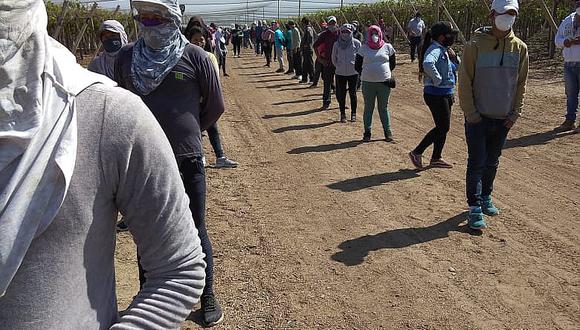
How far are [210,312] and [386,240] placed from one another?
6.37ft

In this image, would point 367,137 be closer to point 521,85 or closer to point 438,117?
point 438,117

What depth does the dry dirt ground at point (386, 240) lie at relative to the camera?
4.07 metres

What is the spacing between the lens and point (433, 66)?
6.84 meters

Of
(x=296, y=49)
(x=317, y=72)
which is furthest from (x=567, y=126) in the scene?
(x=296, y=49)

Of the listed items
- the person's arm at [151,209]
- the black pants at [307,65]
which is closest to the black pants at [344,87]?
the black pants at [307,65]

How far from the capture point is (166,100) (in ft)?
A: 11.5

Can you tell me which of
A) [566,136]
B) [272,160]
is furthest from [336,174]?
[566,136]

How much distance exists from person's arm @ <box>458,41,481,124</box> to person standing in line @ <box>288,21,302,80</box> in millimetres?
13210

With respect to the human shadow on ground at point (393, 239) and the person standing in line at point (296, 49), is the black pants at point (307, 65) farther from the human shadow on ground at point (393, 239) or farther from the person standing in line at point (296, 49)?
the human shadow on ground at point (393, 239)

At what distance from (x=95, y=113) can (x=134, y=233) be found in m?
0.31

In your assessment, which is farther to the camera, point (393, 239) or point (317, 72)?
point (317, 72)

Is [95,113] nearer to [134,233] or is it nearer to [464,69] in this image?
[134,233]

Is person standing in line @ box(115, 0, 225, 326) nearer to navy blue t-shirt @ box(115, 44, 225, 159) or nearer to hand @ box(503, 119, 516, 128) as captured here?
navy blue t-shirt @ box(115, 44, 225, 159)

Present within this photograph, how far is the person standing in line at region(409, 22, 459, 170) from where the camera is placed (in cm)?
689
